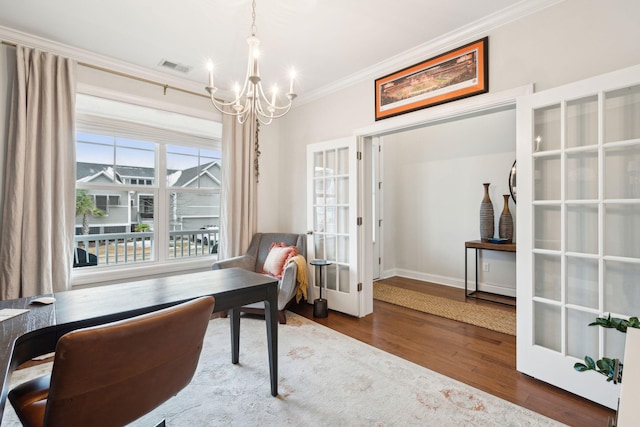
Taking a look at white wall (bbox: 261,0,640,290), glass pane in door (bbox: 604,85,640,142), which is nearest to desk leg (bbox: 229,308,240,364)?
white wall (bbox: 261,0,640,290)

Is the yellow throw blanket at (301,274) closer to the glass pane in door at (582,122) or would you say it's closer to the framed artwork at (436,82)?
the framed artwork at (436,82)

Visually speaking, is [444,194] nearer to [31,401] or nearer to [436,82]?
[436,82]

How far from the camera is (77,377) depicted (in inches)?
36.7

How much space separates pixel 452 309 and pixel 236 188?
2929mm

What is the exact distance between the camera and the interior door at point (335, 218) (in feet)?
10.7

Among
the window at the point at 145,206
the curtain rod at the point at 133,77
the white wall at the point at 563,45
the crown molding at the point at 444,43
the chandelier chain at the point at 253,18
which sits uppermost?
the chandelier chain at the point at 253,18

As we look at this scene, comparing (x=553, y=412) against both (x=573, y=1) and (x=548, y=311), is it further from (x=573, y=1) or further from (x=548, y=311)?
(x=573, y=1)

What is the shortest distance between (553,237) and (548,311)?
0.50m

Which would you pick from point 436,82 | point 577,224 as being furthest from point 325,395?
point 436,82

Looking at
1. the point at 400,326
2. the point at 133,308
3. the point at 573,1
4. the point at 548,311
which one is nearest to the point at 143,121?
the point at 133,308

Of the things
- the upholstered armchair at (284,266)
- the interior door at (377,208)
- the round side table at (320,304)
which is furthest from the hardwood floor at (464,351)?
the interior door at (377,208)

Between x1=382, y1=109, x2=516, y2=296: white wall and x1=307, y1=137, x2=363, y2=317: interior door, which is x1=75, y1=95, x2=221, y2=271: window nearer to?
x1=307, y1=137, x2=363, y2=317: interior door

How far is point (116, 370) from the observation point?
1.01 meters

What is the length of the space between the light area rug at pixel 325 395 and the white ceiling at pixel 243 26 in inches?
103
